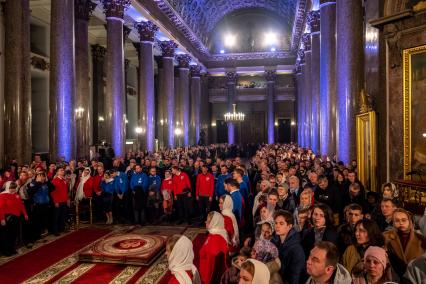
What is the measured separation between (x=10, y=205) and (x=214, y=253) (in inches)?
184

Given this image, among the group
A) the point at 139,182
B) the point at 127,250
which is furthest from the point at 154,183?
the point at 127,250

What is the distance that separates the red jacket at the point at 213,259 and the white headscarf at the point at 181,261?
1.17ft

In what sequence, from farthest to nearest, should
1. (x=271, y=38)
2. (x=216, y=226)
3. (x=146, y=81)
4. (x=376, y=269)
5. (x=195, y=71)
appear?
1. (x=271, y=38)
2. (x=195, y=71)
3. (x=146, y=81)
4. (x=216, y=226)
5. (x=376, y=269)

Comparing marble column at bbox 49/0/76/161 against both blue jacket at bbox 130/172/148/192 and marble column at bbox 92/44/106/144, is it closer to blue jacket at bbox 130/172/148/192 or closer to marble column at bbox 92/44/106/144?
blue jacket at bbox 130/172/148/192

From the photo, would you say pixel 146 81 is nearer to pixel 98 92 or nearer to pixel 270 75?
pixel 98 92

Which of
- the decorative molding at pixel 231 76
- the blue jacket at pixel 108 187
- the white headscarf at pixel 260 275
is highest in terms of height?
the decorative molding at pixel 231 76

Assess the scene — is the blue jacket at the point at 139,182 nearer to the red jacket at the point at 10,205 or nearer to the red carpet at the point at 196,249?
the red carpet at the point at 196,249

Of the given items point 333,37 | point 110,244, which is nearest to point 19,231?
point 110,244

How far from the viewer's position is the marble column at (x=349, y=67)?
9.59 meters

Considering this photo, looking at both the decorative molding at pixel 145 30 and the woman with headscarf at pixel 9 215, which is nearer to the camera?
the woman with headscarf at pixel 9 215

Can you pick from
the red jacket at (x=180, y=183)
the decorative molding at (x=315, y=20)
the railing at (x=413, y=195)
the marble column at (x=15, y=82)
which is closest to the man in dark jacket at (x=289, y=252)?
the railing at (x=413, y=195)

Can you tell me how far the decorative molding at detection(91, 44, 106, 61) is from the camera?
888 inches

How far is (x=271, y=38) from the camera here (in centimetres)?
3478

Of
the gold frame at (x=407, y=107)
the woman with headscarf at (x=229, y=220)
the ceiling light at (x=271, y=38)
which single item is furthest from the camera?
the ceiling light at (x=271, y=38)
